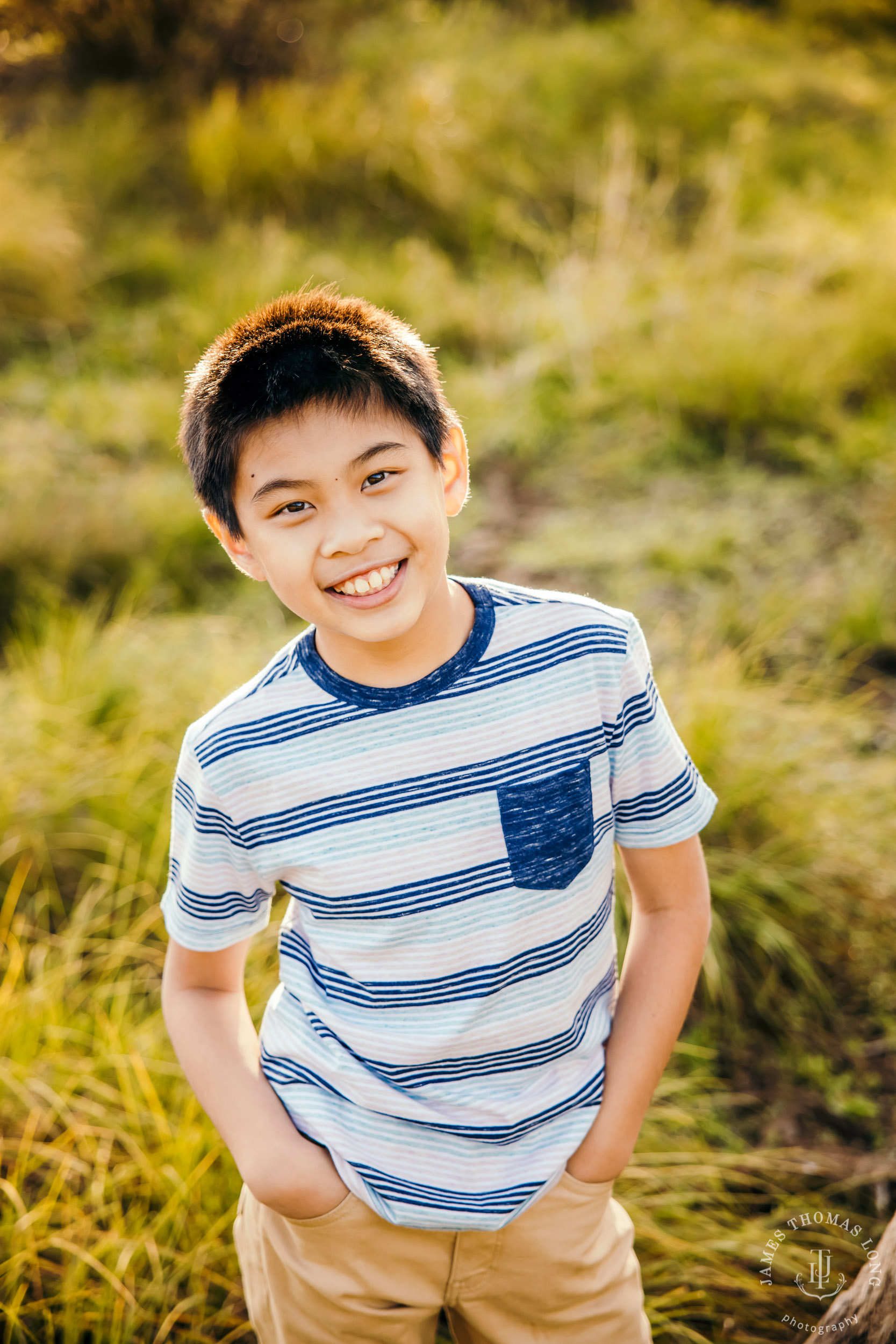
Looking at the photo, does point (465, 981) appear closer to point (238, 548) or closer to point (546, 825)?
point (546, 825)

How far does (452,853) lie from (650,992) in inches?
13.7

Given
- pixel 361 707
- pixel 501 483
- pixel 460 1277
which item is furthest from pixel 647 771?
pixel 501 483

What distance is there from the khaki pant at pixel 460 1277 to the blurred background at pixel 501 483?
0.48 meters

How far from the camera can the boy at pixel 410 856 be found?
1.13 metres

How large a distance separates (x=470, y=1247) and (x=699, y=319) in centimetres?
454

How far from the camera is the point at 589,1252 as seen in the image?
124cm

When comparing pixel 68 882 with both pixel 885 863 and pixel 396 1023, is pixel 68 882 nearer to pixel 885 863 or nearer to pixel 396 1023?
pixel 396 1023

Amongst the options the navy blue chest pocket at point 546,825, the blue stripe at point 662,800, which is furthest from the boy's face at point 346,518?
the blue stripe at point 662,800

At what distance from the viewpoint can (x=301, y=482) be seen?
111 cm

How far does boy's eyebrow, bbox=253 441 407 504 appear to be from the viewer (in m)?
1.11

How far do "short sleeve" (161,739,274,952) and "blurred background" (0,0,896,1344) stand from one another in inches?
28.4

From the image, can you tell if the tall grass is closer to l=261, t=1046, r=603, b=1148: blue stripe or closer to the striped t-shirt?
l=261, t=1046, r=603, b=1148: blue stripe

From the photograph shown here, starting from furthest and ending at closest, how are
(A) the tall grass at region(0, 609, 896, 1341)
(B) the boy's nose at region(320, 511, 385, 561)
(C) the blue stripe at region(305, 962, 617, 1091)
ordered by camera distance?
(A) the tall grass at region(0, 609, 896, 1341) → (C) the blue stripe at region(305, 962, 617, 1091) → (B) the boy's nose at region(320, 511, 385, 561)

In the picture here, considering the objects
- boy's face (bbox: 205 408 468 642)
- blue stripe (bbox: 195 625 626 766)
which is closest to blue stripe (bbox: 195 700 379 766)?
blue stripe (bbox: 195 625 626 766)
